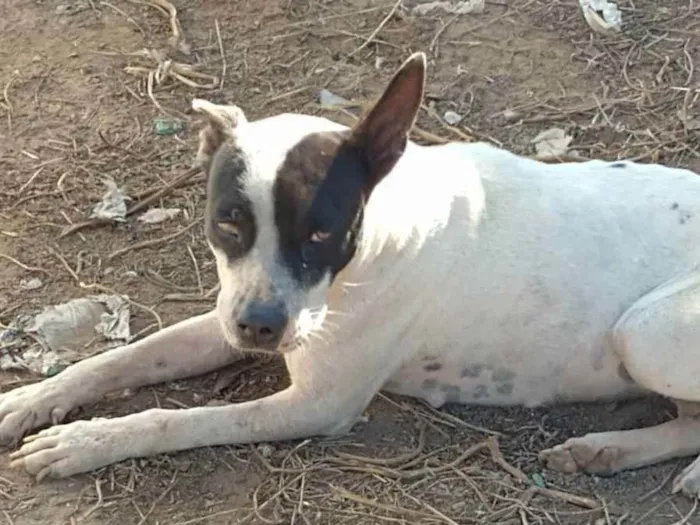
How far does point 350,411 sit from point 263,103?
6.72ft

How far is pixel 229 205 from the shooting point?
3576mm

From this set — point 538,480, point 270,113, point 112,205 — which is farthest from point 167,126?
point 538,480

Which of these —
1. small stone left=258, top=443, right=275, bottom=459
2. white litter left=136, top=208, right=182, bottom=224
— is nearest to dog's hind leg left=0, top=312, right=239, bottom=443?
small stone left=258, top=443, right=275, bottom=459

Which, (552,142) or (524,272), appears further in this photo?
(552,142)

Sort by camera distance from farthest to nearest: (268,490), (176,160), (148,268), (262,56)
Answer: (262,56), (176,160), (148,268), (268,490)

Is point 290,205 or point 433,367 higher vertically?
point 290,205

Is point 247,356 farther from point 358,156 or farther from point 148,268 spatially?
point 358,156

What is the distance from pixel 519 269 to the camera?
4059 mm

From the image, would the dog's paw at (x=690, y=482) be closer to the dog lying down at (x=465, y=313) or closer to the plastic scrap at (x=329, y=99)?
the dog lying down at (x=465, y=313)

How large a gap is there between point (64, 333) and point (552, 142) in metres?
2.14

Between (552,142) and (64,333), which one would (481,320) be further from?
(552,142)

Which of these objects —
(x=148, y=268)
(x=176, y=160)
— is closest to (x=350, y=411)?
(x=148, y=268)

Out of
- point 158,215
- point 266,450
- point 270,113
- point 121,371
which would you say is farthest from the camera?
point 270,113

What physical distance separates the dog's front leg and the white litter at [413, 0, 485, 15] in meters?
2.74
